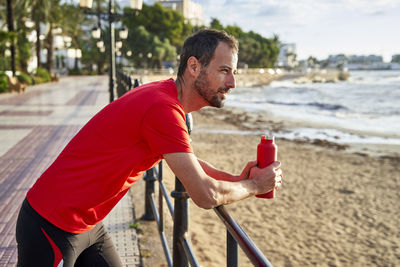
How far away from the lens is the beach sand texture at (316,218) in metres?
5.15

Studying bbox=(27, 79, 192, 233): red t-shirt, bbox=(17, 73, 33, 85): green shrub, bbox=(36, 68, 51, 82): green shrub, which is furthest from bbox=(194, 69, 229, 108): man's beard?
bbox=(36, 68, 51, 82): green shrub

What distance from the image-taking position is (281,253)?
17.2 ft

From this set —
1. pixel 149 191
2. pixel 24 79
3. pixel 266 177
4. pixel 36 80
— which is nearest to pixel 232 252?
pixel 266 177

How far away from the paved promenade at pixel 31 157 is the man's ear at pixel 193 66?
2206 mm

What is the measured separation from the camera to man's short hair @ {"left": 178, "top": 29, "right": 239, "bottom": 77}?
1641 mm

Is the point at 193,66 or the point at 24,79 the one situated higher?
the point at 193,66

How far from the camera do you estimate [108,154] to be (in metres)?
1.56

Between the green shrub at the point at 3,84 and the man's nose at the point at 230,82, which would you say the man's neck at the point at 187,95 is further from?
the green shrub at the point at 3,84

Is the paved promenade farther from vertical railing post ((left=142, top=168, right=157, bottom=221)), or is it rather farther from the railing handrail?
the railing handrail

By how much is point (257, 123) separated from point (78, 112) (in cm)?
973

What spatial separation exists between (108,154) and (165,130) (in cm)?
28

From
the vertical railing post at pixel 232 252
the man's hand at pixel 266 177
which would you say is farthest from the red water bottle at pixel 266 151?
the vertical railing post at pixel 232 252

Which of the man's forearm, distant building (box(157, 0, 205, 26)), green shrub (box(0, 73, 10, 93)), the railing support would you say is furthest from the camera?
distant building (box(157, 0, 205, 26))

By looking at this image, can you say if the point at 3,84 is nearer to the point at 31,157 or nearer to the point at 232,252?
the point at 31,157
